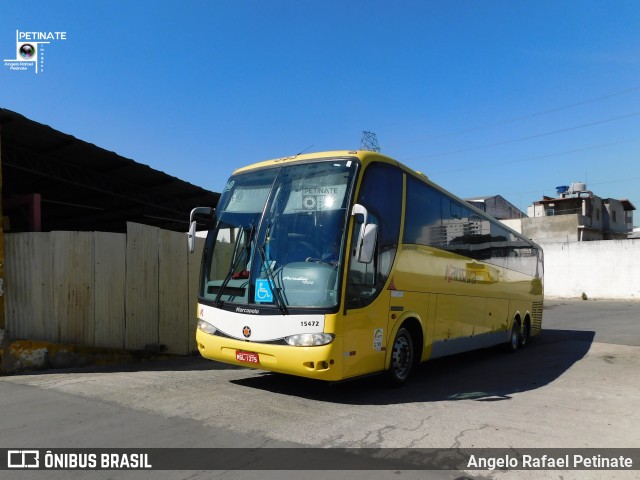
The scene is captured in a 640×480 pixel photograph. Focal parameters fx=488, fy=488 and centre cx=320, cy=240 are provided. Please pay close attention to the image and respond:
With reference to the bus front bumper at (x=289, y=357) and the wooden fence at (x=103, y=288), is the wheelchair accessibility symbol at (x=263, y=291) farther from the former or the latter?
the wooden fence at (x=103, y=288)

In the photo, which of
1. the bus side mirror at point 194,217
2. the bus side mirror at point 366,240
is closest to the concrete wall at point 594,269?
the bus side mirror at point 366,240

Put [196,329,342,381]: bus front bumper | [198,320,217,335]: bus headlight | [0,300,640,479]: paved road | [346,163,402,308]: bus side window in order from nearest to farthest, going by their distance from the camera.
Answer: [0,300,640,479]: paved road, [196,329,342,381]: bus front bumper, [346,163,402,308]: bus side window, [198,320,217,335]: bus headlight

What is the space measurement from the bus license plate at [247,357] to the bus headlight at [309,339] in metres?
0.56

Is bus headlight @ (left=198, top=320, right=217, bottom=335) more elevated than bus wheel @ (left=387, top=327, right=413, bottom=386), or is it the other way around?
bus headlight @ (left=198, top=320, right=217, bottom=335)

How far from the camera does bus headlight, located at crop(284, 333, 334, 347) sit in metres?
6.03

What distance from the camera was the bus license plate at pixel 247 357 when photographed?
21.1ft

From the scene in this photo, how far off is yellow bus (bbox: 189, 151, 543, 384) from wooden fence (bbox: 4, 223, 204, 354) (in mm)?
2719

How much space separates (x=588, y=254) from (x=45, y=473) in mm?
37022

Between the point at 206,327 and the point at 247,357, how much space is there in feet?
3.04

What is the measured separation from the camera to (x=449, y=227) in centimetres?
958

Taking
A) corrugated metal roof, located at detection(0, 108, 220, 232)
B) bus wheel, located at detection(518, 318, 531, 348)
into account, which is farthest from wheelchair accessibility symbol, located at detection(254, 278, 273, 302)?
bus wheel, located at detection(518, 318, 531, 348)

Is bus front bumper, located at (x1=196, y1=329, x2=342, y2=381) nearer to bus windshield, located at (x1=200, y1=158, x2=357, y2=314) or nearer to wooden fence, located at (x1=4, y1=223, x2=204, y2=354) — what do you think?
bus windshield, located at (x1=200, y1=158, x2=357, y2=314)

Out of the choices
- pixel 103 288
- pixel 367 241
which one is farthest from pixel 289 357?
pixel 103 288

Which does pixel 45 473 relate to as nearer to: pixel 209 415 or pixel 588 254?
pixel 209 415
